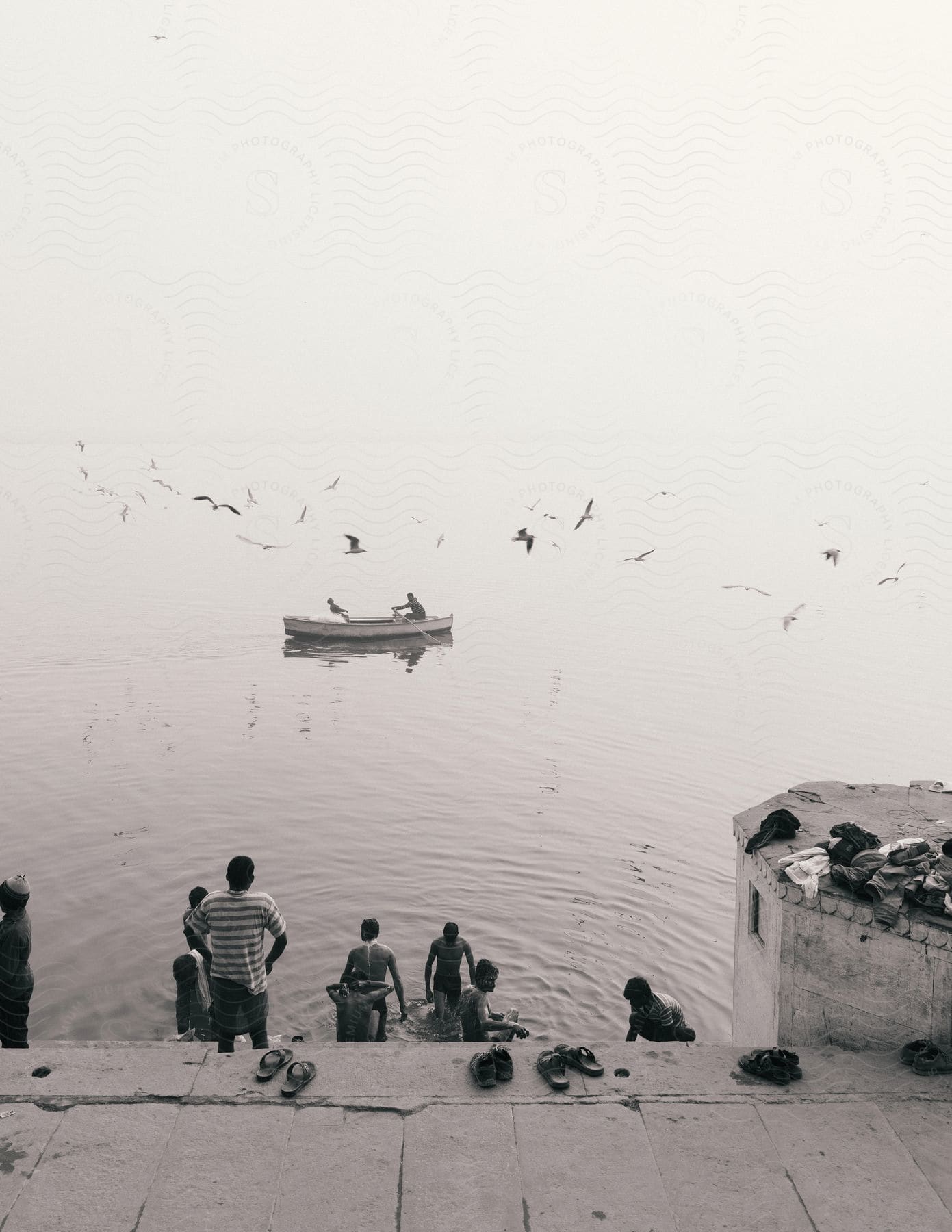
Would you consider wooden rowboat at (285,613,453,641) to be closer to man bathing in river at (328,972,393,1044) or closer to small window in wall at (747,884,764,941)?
man bathing in river at (328,972,393,1044)

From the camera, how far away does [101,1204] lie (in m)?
5.02

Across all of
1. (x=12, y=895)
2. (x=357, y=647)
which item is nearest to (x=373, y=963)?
(x=12, y=895)

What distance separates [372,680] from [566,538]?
5911 centimetres

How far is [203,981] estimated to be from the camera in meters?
8.93

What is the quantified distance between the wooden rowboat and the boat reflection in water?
22 cm

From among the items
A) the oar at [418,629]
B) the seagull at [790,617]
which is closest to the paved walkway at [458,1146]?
the seagull at [790,617]

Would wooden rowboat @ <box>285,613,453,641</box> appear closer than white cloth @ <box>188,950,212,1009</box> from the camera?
No

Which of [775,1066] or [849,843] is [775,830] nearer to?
[849,843]

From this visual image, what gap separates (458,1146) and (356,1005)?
328 cm

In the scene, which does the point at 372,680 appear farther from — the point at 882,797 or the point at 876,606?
the point at 876,606

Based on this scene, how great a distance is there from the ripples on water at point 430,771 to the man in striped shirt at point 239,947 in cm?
314

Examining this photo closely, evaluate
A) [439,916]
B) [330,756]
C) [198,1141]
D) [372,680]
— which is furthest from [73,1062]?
[372,680]

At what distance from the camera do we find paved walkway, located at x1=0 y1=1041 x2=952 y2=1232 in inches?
197

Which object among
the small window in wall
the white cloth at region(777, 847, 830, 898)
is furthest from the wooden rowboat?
the white cloth at region(777, 847, 830, 898)
